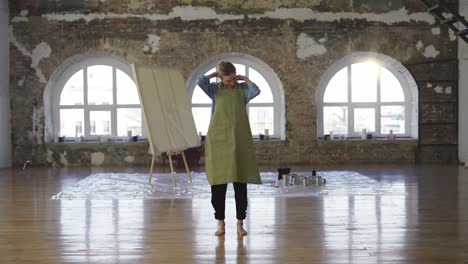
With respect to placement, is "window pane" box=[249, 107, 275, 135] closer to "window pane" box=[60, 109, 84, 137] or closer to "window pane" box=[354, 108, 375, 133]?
"window pane" box=[354, 108, 375, 133]

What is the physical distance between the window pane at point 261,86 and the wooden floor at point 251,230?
5.57 metres

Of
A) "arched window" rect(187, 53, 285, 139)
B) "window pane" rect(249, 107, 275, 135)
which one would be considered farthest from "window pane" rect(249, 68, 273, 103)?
"window pane" rect(249, 107, 275, 135)

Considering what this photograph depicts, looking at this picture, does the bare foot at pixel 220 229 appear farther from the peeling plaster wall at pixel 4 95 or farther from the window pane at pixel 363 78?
the window pane at pixel 363 78

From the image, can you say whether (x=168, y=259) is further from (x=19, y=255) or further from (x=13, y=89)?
(x=13, y=89)

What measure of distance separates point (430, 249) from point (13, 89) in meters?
9.88

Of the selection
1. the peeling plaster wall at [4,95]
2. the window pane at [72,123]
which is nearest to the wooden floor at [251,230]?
the peeling plaster wall at [4,95]

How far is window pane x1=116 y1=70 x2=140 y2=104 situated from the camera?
42.4ft

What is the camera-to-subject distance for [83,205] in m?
6.66

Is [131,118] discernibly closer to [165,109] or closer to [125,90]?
[125,90]

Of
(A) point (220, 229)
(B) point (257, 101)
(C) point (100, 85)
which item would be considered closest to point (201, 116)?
(B) point (257, 101)

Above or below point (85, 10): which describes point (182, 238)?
below

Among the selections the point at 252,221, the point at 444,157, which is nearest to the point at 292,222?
the point at 252,221

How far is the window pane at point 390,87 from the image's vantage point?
1311 cm

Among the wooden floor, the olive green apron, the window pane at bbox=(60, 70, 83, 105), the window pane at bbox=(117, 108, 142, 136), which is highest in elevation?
the window pane at bbox=(60, 70, 83, 105)
